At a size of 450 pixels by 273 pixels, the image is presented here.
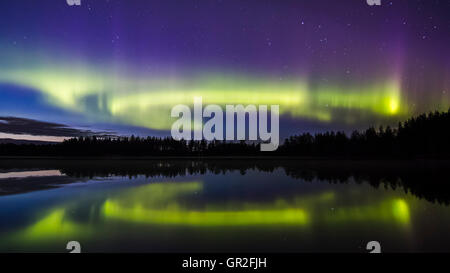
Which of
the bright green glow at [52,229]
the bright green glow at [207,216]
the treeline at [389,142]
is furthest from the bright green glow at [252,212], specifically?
the treeline at [389,142]

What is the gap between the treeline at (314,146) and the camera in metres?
99.4

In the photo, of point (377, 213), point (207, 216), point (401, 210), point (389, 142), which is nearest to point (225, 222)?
point (207, 216)

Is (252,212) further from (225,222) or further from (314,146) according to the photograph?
(314,146)

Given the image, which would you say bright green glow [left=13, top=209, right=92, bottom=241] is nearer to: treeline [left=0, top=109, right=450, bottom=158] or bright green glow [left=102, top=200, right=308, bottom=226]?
bright green glow [left=102, top=200, right=308, bottom=226]

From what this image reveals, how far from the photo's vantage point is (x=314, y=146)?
503ft

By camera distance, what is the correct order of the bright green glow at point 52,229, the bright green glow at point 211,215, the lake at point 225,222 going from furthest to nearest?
the bright green glow at point 211,215 < the bright green glow at point 52,229 < the lake at point 225,222

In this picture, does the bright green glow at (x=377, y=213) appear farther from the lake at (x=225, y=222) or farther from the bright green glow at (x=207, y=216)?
the bright green glow at (x=207, y=216)

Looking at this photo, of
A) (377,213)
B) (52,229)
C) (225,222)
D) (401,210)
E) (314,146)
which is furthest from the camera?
(314,146)

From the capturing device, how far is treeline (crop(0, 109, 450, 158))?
3915 inches

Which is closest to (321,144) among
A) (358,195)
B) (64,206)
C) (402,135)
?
(402,135)

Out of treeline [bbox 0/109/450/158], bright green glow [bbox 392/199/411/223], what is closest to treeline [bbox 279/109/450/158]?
treeline [bbox 0/109/450/158]
